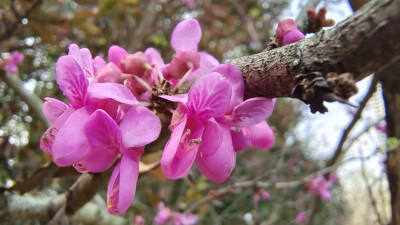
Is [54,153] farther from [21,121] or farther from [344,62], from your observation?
[21,121]

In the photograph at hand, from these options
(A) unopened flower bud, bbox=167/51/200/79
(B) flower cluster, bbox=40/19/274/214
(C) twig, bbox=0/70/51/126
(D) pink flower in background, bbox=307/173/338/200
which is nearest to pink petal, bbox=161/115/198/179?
(B) flower cluster, bbox=40/19/274/214

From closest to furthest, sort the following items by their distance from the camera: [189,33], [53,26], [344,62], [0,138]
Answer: [344,62]
[189,33]
[0,138]
[53,26]

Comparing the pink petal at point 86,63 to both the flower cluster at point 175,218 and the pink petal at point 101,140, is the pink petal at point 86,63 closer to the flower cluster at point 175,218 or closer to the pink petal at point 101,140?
the pink petal at point 101,140

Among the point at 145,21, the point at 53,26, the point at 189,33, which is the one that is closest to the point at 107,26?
the point at 145,21

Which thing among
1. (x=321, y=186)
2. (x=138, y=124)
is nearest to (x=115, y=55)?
(x=138, y=124)

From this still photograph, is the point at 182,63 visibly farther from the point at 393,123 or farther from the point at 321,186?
the point at 321,186

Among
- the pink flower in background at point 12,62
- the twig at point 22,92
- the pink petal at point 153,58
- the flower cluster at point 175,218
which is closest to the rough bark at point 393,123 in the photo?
the pink petal at point 153,58

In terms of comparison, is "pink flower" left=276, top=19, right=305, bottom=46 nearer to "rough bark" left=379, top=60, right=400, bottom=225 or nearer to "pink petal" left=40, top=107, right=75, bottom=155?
"pink petal" left=40, top=107, right=75, bottom=155
